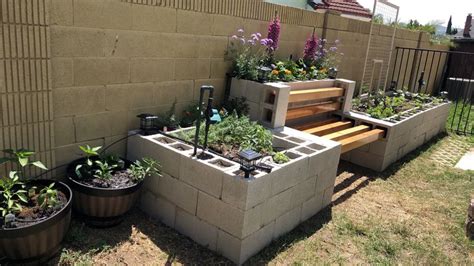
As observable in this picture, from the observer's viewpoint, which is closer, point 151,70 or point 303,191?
point 303,191

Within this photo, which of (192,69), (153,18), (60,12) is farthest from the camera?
(192,69)

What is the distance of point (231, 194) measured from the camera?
10.1ft

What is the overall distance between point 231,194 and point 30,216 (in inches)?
55.7

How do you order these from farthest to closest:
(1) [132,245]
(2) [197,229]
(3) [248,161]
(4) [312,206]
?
(4) [312,206], (2) [197,229], (1) [132,245], (3) [248,161]

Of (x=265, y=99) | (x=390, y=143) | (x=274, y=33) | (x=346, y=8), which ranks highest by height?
(x=346, y=8)

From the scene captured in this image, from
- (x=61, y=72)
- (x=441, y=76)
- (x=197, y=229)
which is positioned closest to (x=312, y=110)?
(x=197, y=229)

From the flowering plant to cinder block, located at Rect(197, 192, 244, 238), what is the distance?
1.96 metres

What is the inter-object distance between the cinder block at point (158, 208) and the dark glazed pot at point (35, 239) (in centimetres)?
96

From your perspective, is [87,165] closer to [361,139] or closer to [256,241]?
[256,241]

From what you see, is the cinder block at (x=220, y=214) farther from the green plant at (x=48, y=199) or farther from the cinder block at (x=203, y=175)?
the green plant at (x=48, y=199)

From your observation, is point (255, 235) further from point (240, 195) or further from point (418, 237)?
point (418, 237)

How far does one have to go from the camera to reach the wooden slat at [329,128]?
16.5 ft

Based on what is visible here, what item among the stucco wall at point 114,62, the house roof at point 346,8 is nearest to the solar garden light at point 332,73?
the stucco wall at point 114,62

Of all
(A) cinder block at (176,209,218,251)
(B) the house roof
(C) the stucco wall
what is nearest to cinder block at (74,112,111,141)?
(C) the stucco wall
